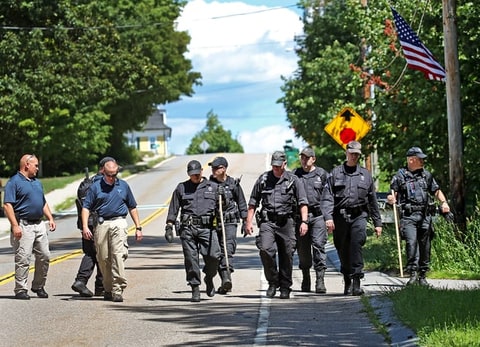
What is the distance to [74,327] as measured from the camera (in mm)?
11992

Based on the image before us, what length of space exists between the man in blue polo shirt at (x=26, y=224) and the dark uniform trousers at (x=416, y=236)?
5026mm

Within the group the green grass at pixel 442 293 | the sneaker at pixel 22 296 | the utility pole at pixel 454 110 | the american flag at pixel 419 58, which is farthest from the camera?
the american flag at pixel 419 58

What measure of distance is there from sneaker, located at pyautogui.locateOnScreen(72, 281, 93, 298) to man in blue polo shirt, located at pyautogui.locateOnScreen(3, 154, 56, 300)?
0.47 m

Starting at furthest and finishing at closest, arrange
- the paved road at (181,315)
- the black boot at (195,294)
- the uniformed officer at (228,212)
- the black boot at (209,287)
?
1. the uniformed officer at (228,212)
2. the black boot at (209,287)
3. the black boot at (195,294)
4. the paved road at (181,315)

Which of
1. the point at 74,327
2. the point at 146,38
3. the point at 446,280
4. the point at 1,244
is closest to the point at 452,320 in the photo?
the point at 74,327

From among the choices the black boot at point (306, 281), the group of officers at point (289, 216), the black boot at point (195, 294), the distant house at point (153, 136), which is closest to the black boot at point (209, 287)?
the group of officers at point (289, 216)

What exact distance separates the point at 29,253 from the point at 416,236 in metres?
5.49

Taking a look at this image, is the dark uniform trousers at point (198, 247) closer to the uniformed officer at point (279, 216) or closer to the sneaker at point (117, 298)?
the uniformed officer at point (279, 216)

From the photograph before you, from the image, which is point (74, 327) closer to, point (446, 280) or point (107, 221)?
point (107, 221)

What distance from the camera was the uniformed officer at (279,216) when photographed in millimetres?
14703

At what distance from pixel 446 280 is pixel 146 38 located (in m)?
56.6

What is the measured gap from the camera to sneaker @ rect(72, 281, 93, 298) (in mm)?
15203

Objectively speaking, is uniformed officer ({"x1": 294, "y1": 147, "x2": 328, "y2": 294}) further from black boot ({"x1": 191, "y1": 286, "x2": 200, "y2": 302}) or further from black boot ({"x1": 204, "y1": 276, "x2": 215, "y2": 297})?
black boot ({"x1": 191, "y1": 286, "x2": 200, "y2": 302})

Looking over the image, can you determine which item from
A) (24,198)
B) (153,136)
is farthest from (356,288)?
(153,136)
